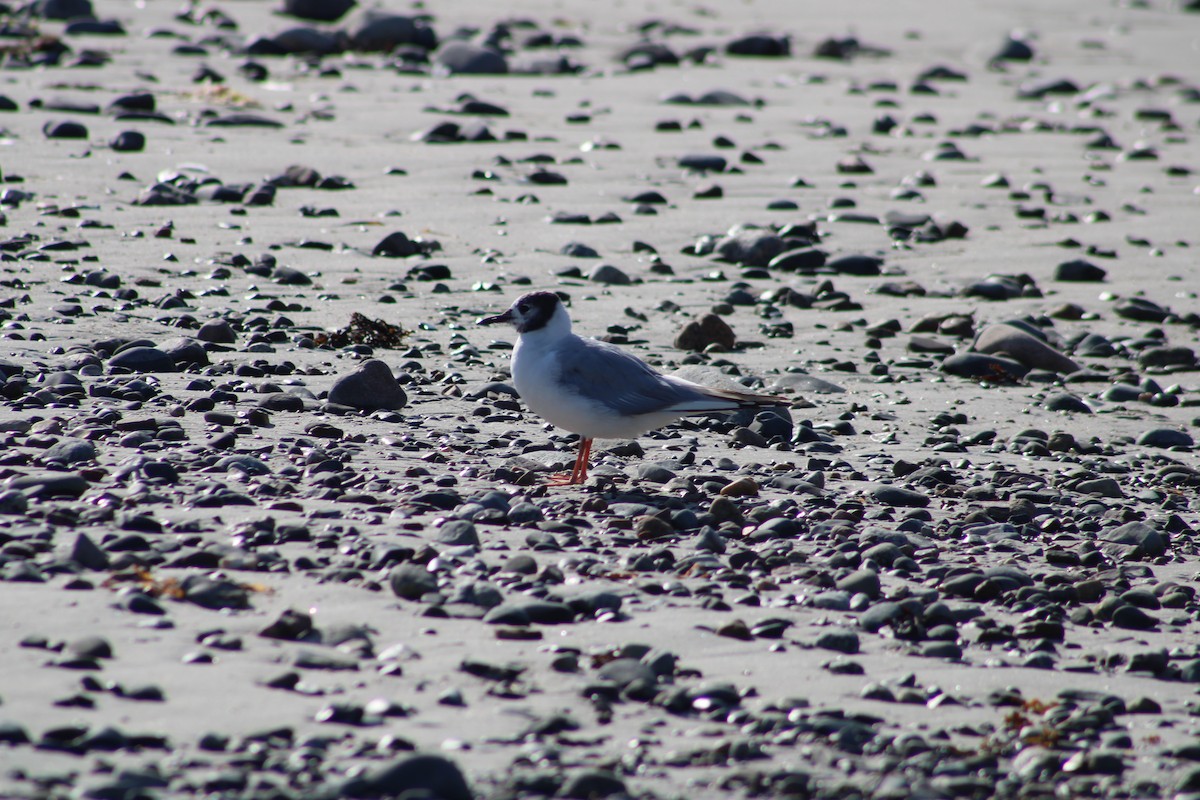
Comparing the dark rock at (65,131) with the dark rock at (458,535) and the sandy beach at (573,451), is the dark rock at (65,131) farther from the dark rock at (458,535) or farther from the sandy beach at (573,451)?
the dark rock at (458,535)

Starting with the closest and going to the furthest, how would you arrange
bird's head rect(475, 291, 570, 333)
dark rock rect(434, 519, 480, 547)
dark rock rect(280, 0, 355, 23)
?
1. dark rock rect(434, 519, 480, 547)
2. bird's head rect(475, 291, 570, 333)
3. dark rock rect(280, 0, 355, 23)

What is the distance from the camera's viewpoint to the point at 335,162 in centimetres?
1077

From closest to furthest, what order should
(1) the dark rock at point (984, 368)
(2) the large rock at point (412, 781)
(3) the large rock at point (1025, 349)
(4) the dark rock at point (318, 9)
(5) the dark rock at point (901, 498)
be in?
(2) the large rock at point (412, 781) → (5) the dark rock at point (901, 498) → (1) the dark rock at point (984, 368) → (3) the large rock at point (1025, 349) → (4) the dark rock at point (318, 9)

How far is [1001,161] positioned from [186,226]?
7.25 meters

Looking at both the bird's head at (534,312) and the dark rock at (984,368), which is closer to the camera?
the bird's head at (534,312)

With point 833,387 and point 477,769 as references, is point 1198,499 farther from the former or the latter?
point 477,769

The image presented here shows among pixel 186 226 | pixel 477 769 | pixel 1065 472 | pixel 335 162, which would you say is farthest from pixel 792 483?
pixel 335 162

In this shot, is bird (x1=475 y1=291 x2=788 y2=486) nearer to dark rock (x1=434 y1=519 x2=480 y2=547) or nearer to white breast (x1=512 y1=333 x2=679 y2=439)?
white breast (x1=512 y1=333 x2=679 y2=439)

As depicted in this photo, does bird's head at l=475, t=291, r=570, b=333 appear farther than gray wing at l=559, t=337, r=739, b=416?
Yes

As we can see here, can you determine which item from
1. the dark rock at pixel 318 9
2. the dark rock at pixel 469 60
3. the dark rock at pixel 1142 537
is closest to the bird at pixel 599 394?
the dark rock at pixel 1142 537

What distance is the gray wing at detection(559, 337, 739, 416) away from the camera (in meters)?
5.57

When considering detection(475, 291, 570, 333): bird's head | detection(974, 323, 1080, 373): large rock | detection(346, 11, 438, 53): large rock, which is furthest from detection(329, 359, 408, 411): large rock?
detection(346, 11, 438, 53): large rock

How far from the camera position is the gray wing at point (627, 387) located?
219 inches

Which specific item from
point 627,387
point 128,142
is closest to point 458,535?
point 627,387
